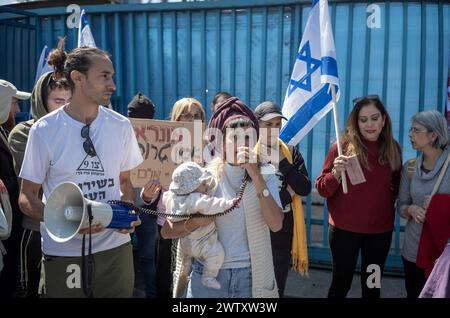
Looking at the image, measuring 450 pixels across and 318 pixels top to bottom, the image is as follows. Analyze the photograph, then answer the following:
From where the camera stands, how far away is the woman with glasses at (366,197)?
3.67 meters

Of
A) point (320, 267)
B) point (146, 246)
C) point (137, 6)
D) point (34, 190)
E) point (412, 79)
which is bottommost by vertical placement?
point (320, 267)

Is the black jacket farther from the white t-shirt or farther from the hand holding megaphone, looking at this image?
the hand holding megaphone

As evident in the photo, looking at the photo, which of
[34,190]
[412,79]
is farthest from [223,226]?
[412,79]

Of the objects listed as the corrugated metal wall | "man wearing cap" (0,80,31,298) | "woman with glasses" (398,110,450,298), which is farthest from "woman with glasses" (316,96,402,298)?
"man wearing cap" (0,80,31,298)

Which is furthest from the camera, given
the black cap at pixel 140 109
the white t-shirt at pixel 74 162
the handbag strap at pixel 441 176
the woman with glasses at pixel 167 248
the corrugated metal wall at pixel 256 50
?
the corrugated metal wall at pixel 256 50

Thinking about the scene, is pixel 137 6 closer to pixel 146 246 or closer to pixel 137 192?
pixel 137 192

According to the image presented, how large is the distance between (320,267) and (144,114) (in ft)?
8.27

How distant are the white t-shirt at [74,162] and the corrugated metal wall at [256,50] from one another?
2.96 metres

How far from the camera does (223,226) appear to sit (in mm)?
2516

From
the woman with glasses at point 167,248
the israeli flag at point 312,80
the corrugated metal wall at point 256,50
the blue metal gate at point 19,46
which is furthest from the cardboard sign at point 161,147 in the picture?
the blue metal gate at point 19,46

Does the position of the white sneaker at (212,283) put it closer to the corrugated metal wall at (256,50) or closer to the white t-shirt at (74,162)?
the white t-shirt at (74,162)

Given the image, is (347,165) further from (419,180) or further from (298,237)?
(298,237)

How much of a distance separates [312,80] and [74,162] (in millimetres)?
2009

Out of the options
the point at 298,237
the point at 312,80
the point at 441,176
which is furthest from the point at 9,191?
the point at 441,176
